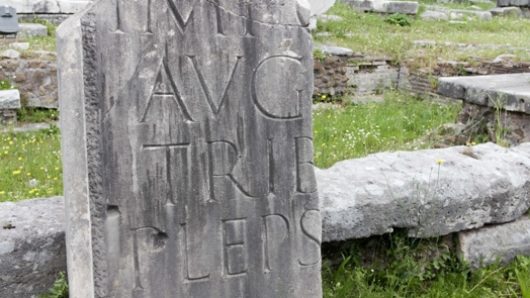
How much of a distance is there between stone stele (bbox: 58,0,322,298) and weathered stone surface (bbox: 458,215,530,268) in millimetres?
1086

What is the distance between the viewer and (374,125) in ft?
24.3

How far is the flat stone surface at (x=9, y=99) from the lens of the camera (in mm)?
7598

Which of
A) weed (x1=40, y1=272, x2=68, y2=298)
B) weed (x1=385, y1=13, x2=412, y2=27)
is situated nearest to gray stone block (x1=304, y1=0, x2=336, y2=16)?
weed (x1=385, y1=13, x2=412, y2=27)

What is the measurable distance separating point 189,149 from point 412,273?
1402 mm

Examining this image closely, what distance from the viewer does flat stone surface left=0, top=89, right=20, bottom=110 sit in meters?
7.60

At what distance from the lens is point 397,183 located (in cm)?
352

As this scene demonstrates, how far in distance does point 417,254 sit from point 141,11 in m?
1.89

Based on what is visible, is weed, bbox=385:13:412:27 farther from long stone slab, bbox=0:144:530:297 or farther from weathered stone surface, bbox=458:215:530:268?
weathered stone surface, bbox=458:215:530:268

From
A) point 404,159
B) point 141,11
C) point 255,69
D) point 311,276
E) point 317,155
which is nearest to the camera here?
point 141,11

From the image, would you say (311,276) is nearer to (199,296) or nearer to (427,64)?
(199,296)

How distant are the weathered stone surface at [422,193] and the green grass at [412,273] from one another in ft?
0.39

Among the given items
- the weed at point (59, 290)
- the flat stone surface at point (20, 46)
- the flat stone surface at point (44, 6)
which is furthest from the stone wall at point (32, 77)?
the weed at point (59, 290)

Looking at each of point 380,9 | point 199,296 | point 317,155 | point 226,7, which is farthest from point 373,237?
point 380,9

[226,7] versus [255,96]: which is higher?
[226,7]
